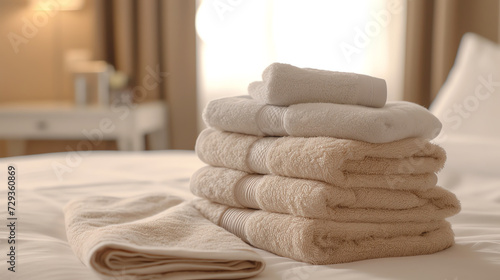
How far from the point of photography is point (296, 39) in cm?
314

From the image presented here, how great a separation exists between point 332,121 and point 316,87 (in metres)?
0.10

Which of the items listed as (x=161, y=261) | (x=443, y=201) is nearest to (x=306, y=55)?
(x=443, y=201)

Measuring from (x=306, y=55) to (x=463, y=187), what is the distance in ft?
5.83

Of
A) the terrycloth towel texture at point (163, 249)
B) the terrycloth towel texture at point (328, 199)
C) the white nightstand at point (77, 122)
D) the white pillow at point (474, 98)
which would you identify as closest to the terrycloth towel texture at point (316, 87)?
the terrycloth towel texture at point (328, 199)

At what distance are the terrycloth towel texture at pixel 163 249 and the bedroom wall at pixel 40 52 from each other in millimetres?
2600

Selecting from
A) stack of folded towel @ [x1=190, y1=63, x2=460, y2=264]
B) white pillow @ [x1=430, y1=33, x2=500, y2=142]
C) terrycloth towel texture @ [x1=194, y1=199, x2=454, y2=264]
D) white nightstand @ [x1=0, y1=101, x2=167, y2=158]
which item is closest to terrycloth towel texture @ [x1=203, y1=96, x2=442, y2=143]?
stack of folded towel @ [x1=190, y1=63, x2=460, y2=264]

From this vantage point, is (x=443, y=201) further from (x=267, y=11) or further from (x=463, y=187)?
(x=267, y=11)

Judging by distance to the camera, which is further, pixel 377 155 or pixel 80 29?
pixel 80 29

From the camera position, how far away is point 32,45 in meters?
3.47

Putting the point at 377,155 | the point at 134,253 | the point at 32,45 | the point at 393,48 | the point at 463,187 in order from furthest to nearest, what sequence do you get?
the point at 32,45 → the point at 393,48 → the point at 463,187 → the point at 377,155 → the point at 134,253

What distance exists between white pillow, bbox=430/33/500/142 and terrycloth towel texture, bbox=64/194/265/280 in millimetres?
1081

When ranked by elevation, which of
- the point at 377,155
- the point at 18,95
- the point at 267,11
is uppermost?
the point at 267,11

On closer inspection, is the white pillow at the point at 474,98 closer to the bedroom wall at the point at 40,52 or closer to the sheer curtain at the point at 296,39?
the sheer curtain at the point at 296,39

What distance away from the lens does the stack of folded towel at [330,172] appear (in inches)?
32.6
